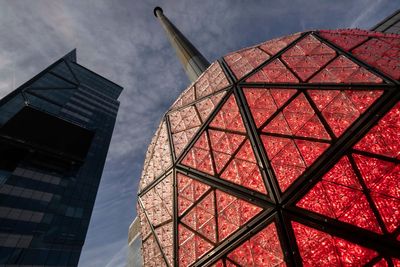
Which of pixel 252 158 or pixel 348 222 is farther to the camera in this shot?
pixel 252 158

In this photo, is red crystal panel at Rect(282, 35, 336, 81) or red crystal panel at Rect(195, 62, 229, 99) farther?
red crystal panel at Rect(195, 62, 229, 99)

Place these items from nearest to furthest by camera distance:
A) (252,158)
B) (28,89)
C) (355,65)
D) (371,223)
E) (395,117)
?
(371,223), (395,117), (252,158), (355,65), (28,89)

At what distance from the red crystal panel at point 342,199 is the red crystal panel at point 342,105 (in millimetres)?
612

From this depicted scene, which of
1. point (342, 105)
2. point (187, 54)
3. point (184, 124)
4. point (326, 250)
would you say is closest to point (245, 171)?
point (326, 250)

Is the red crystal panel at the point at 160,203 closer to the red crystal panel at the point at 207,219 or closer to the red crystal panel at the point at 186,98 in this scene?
the red crystal panel at the point at 207,219

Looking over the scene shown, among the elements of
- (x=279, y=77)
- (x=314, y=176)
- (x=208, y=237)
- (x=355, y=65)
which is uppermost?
(x=279, y=77)

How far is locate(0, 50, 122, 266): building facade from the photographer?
3086 cm

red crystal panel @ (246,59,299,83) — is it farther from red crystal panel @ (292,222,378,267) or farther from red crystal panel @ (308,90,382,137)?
red crystal panel @ (292,222,378,267)

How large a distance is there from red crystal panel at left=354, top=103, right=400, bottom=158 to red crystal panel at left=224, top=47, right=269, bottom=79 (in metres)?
3.01

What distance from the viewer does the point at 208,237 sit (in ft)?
13.6

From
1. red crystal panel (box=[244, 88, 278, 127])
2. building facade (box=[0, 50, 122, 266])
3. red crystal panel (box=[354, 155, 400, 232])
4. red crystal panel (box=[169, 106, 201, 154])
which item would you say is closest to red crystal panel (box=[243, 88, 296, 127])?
red crystal panel (box=[244, 88, 278, 127])

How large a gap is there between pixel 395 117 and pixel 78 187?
1859 inches

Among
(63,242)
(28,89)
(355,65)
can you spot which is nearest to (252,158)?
(355,65)

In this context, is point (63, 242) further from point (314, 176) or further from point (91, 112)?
point (314, 176)
